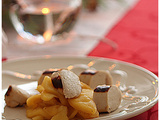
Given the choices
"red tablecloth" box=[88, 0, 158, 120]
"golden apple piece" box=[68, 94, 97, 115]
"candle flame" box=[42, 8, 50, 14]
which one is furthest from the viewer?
Answer: "candle flame" box=[42, 8, 50, 14]

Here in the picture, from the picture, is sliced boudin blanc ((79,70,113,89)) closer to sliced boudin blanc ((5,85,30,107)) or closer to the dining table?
sliced boudin blanc ((5,85,30,107))

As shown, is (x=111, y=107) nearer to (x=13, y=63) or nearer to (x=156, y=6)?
A: (x=13, y=63)

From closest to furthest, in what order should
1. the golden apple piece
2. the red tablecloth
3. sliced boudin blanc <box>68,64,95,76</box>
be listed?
the golden apple piece
sliced boudin blanc <box>68,64,95,76</box>
the red tablecloth

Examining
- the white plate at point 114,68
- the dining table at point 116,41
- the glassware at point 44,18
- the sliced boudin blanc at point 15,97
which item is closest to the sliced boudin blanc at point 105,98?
the white plate at point 114,68

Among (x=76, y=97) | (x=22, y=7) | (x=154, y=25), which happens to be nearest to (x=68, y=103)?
(x=76, y=97)

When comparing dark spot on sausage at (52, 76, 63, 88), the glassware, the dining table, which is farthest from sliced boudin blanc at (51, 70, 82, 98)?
the glassware

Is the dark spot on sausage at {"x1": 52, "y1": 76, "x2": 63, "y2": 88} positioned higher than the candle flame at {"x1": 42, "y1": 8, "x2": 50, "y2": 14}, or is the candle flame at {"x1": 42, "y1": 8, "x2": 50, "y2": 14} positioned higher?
the candle flame at {"x1": 42, "y1": 8, "x2": 50, "y2": 14}

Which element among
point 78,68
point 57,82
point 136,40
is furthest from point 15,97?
point 136,40
